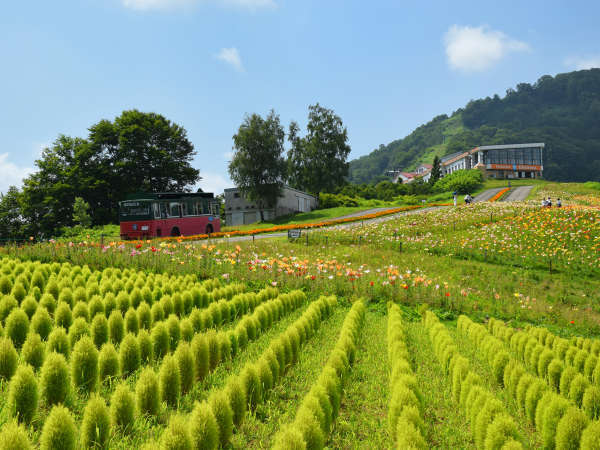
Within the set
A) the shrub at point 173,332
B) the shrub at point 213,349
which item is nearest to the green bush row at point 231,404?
the shrub at point 213,349

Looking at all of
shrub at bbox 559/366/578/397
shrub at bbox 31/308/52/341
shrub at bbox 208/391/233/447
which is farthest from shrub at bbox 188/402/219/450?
shrub at bbox 559/366/578/397

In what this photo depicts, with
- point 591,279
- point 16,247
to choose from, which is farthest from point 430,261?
point 16,247

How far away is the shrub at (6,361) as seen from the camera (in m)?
4.34

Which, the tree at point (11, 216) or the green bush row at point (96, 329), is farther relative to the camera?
the tree at point (11, 216)

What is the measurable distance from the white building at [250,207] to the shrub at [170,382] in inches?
1916

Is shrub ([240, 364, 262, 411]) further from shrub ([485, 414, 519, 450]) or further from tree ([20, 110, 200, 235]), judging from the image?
tree ([20, 110, 200, 235])

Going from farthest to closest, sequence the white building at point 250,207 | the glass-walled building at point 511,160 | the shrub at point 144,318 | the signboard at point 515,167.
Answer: the glass-walled building at point 511,160 < the signboard at point 515,167 < the white building at point 250,207 < the shrub at point 144,318

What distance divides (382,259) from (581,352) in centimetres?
977

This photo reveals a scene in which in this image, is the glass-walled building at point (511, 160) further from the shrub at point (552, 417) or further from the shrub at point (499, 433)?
the shrub at point (499, 433)

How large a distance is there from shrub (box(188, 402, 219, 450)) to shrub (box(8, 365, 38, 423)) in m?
1.78

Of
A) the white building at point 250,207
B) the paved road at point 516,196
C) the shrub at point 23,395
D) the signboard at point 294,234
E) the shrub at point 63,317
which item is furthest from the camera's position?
the white building at point 250,207

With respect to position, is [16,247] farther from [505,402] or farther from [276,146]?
[276,146]

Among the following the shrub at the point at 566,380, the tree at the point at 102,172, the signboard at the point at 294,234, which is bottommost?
the shrub at the point at 566,380

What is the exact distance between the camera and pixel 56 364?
3.89 metres
